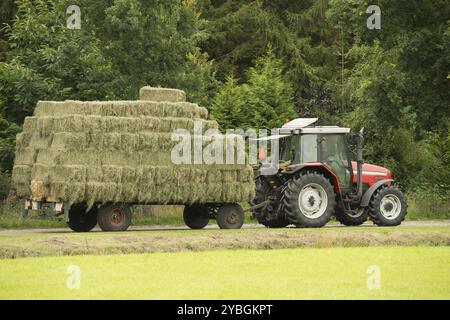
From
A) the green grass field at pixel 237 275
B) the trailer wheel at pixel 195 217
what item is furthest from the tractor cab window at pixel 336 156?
the green grass field at pixel 237 275

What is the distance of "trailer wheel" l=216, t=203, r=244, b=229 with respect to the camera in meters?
25.8

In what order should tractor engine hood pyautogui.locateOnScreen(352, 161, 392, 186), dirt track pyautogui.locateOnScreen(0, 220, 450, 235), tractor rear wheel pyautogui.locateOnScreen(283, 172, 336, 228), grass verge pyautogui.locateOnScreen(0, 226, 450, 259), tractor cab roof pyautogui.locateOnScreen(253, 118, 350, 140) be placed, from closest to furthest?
grass verge pyautogui.locateOnScreen(0, 226, 450, 259), dirt track pyautogui.locateOnScreen(0, 220, 450, 235), tractor rear wheel pyautogui.locateOnScreen(283, 172, 336, 228), tractor cab roof pyautogui.locateOnScreen(253, 118, 350, 140), tractor engine hood pyautogui.locateOnScreen(352, 161, 392, 186)

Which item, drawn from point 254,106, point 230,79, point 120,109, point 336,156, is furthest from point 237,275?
point 230,79

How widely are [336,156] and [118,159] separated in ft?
17.8

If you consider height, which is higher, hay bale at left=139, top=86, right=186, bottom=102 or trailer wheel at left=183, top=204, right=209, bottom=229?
hay bale at left=139, top=86, right=186, bottom=102

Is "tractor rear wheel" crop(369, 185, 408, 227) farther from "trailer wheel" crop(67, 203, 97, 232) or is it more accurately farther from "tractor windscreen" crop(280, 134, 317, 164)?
"trailer wheel" crop(67, 203, 97, 232)

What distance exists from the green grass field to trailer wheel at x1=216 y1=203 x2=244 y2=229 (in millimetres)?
6707

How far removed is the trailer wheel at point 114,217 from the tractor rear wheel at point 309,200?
12.1 feet

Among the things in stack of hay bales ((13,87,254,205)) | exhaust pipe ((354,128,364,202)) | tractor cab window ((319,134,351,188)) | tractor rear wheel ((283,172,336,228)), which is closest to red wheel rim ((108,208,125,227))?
stack of hay bales ((13,87,254,205))

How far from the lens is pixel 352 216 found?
26.6 m

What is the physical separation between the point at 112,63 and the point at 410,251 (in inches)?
567

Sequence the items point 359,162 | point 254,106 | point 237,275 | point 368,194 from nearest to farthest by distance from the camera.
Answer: point 237,275 → point 368,194 → point 359,162 → point 254,106

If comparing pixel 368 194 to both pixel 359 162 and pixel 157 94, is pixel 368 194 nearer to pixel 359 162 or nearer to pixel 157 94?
pixel 359 162

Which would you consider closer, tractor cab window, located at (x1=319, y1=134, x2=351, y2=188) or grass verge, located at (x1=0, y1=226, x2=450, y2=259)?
grass verge, located at (x1=0, y1=226, x2=450, y2=259)
